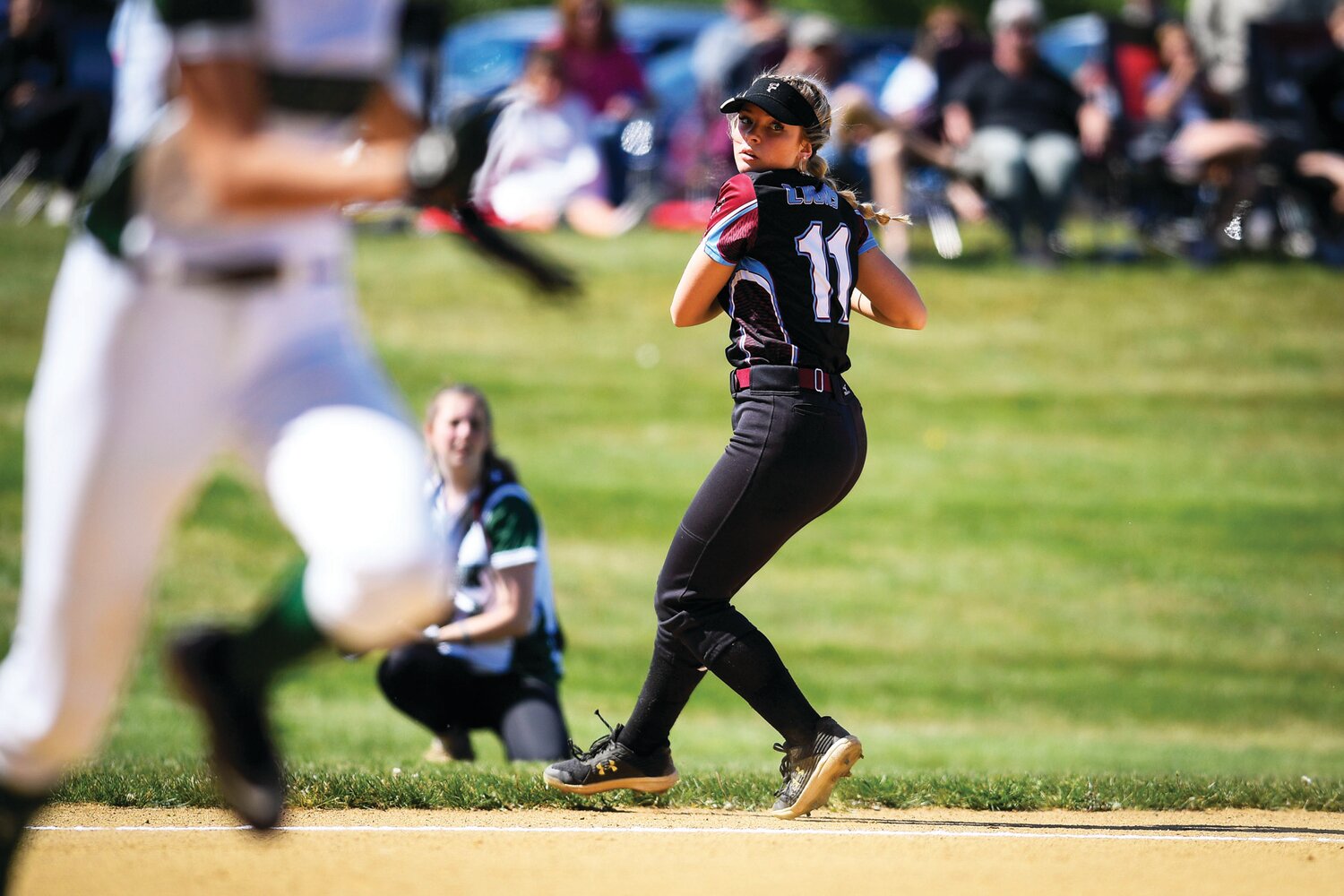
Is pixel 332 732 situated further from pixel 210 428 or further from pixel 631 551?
pixel 210 428

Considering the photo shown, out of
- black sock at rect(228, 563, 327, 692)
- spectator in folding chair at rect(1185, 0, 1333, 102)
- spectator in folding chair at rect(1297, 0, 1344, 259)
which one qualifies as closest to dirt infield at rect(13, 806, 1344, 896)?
black sock at rect(228, 563, 327, 692)

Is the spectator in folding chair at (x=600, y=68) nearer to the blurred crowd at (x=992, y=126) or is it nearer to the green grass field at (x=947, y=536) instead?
the blurred crowd at (x=992, y=126)

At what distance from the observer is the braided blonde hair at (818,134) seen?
4.78 metres

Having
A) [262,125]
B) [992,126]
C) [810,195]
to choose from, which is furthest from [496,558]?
[992,126]

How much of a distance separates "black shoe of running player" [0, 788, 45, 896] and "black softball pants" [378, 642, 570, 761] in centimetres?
324

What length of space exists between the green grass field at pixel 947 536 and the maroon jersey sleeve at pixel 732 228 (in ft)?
6.74

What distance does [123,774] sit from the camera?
5.90 metres

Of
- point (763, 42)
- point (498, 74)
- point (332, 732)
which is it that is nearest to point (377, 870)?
point (332, 732)

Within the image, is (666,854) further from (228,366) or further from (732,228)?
(228,366)

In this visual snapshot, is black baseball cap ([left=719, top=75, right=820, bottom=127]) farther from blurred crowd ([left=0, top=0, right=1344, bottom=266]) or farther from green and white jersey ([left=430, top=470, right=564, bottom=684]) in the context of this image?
blurred crowd ([left=0, top=0, right=1344, bottom=266])

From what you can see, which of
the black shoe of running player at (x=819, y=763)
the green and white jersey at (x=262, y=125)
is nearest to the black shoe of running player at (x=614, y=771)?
the black shoe of running player at (x=819, y=763)

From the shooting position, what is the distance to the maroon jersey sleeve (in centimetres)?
464

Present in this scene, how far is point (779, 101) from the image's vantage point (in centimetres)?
471

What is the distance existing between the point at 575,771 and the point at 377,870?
84 centimetres
